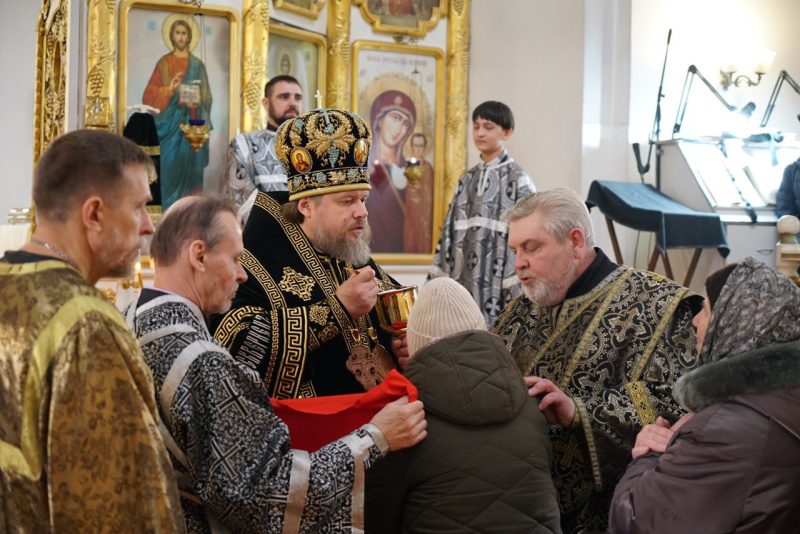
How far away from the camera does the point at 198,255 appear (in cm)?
242

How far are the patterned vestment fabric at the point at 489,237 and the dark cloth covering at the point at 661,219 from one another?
4.28 feet

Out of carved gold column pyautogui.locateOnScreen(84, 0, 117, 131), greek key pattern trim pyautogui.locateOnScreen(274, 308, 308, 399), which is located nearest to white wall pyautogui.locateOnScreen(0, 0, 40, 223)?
carved gold column pyautogui.locateOnScreen(84, 0, 117, 131)

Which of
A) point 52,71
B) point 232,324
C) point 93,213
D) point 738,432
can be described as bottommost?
point 738,432

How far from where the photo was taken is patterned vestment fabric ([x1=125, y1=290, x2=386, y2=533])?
85.7 inches

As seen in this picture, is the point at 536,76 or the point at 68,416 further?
the point at 536,76

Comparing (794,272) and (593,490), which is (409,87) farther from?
(593,490)

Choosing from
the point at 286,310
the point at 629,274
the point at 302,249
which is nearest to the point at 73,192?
the point at 286,310

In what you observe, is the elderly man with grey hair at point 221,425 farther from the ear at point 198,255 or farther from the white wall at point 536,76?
the white wall at point 536,76

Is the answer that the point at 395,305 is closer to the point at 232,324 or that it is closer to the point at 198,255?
the point at 232,324

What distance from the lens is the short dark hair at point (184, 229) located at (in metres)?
2.42

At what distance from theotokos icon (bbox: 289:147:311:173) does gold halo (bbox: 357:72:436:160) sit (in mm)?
5644

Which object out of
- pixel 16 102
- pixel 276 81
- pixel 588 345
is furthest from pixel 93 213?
pixel 16 102

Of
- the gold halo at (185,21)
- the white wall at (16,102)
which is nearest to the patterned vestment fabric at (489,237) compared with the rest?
the gold halo at (185,21)

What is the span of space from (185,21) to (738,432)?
6417mm
